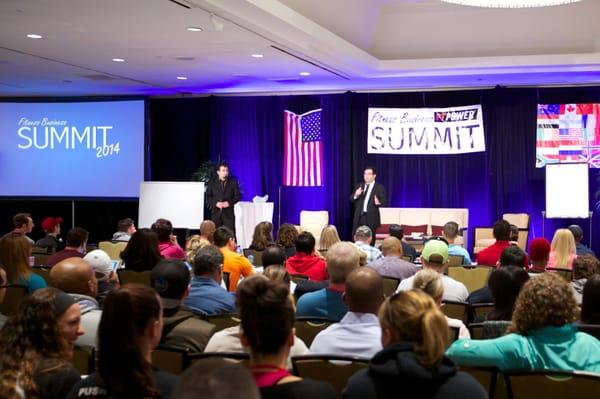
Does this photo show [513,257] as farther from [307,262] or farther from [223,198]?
[223,198]

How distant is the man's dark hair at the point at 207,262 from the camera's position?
5.15 meters

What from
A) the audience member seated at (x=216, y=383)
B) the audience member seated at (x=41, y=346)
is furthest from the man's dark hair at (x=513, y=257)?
the audience member seated at (x=216, y=383)

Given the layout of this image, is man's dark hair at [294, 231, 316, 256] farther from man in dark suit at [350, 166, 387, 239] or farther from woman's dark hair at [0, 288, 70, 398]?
man in dark suit at [350, 166, 387, 239]

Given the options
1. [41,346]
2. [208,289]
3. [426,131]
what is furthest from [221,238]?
[426,131]

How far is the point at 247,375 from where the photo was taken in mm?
1503

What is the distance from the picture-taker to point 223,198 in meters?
13.0

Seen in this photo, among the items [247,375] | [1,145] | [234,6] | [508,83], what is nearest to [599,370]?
[247,375]

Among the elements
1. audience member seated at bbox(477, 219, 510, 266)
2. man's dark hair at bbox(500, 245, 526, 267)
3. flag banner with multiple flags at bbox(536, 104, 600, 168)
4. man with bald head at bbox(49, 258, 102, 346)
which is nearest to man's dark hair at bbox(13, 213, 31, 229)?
audience member seated at bbox(477, 219, 510, 266)

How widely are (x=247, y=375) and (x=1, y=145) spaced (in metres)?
14.0

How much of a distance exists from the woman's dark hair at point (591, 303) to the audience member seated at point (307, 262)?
9.35 ft

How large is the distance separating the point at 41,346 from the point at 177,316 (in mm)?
1225

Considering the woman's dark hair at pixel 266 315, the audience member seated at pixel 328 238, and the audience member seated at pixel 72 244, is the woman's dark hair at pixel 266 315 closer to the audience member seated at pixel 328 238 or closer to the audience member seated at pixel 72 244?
the audience member seated at pixel 72 244

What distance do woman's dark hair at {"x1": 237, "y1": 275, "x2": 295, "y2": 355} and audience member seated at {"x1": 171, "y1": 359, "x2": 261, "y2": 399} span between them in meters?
1.03

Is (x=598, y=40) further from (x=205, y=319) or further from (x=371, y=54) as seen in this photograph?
(x=205, y=319)
